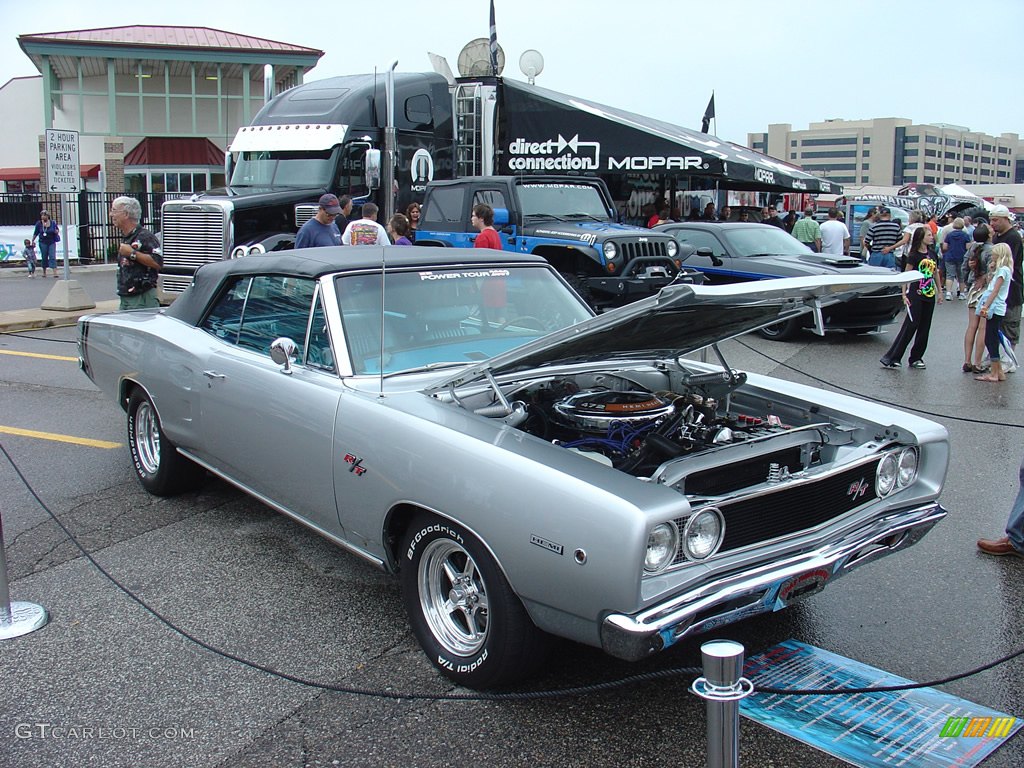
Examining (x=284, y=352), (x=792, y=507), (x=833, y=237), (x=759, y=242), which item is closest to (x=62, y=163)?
(x=759, y=242)

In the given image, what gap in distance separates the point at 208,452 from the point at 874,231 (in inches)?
639

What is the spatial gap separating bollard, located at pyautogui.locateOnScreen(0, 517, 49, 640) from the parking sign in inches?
456

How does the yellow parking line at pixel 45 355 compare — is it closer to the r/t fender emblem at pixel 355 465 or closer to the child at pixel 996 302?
the r/t fender emblem at pixel 355 465

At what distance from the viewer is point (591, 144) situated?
16719 mm

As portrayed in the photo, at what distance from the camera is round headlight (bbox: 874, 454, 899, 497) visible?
12.7 ft

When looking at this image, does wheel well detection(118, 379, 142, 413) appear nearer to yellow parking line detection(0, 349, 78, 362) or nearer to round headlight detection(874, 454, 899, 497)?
round headlight detection(874, 454, 899, 497)

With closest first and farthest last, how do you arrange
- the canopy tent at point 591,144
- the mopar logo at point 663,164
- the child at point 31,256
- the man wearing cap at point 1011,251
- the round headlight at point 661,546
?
1. the round headlight at point 661,546
2. the man wearing cap at point 1011,251
3. the canopy tent at point 591,144
4. the mopar logo at point 663,164
5. the child at point 31,256

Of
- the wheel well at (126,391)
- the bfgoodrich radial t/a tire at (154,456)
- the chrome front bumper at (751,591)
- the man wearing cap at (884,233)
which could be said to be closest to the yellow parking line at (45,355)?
the wheel well at (126,391)

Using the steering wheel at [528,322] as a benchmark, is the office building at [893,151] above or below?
above

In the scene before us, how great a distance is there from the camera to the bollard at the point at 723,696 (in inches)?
88.9

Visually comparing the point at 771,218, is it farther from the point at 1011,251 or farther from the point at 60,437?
the point at 60,437

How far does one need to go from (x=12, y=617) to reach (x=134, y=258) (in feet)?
15.0

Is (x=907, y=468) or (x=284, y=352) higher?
(x=284, y=352)

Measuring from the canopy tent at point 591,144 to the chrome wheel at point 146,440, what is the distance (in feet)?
35.7
